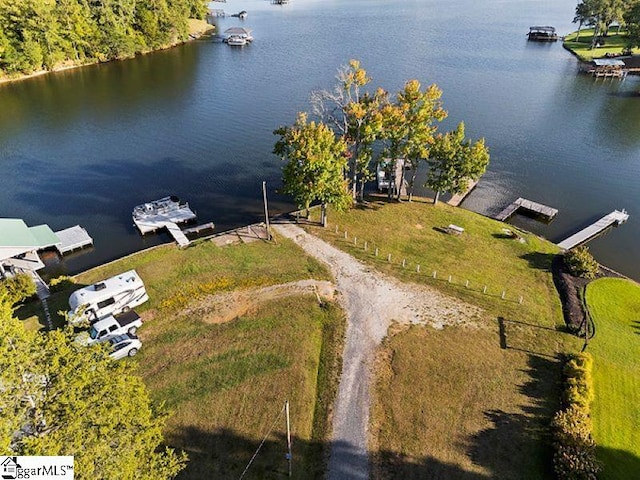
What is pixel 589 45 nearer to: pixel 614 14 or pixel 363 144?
pixel 614 14

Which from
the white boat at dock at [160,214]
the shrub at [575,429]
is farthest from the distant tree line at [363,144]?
the shrub at [575,429]

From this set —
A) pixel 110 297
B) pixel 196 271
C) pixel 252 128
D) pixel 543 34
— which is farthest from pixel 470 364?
pixel 543 34

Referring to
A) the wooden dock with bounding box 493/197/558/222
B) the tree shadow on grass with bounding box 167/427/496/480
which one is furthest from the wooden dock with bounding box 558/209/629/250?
the tree shadow on grass with bounding box 167/427/496/480

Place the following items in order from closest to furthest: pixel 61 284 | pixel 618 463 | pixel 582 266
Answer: pixel 618 463
pixel 61 284
pixel 582 266

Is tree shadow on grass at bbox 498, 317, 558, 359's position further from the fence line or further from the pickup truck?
the pickup truck

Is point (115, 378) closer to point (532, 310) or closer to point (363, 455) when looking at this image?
point (363, 455)

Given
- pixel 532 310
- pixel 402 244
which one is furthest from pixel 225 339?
pixel 532 310
